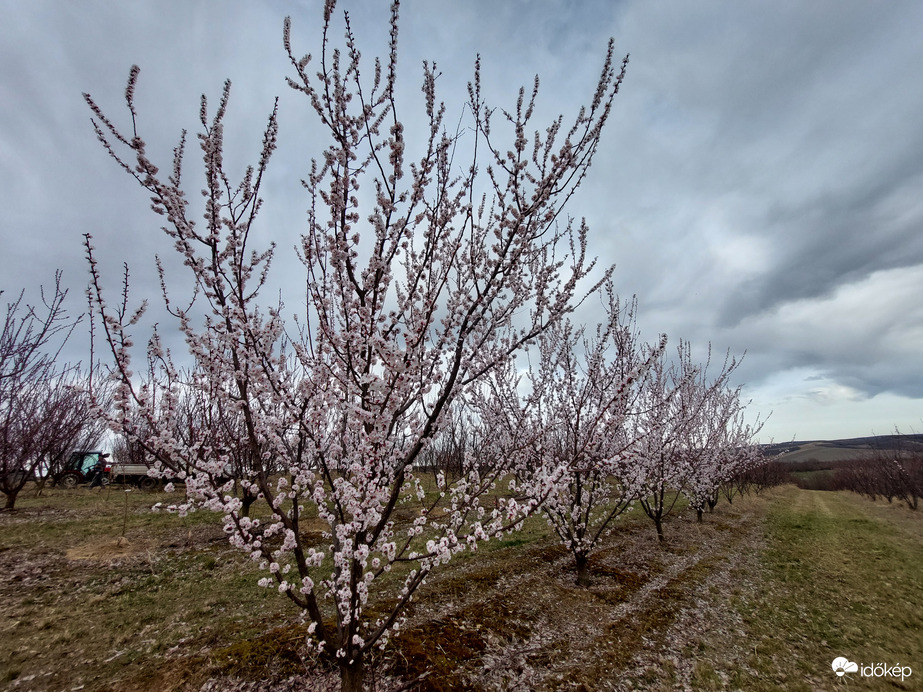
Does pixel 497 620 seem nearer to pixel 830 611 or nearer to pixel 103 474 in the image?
pixel 830 611

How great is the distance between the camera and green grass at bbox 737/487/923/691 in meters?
5.96

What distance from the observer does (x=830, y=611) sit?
319 inches

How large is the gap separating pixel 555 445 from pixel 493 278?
23.6 ft

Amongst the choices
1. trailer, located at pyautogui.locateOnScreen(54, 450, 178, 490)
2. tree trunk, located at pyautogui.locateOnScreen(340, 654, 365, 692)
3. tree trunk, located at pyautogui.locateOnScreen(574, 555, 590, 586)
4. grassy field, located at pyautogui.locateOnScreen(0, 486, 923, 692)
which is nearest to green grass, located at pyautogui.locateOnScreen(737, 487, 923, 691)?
grassy field, located at pyautogui.locateOnScreen(0, 486, 923, 692)

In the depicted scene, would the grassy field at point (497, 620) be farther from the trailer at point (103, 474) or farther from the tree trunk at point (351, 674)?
the trailer at point (103, 474)

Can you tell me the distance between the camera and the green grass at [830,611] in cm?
596

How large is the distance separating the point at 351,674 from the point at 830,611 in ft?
32.4

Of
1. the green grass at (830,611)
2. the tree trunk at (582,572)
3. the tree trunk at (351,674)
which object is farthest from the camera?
the tree trunk at (582,572)

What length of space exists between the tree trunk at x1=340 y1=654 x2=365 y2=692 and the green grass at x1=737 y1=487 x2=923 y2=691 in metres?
5.33

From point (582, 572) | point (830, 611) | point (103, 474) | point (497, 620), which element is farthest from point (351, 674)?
point (103, 474)

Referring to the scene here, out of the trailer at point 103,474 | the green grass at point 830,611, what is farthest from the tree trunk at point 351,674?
the trailer at point 103,474

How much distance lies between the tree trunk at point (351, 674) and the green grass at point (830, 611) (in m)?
5.33

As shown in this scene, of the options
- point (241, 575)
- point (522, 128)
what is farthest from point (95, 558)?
point (522, 128)

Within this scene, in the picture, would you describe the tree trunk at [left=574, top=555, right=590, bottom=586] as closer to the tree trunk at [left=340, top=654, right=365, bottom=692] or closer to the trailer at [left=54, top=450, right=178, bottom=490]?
the tree trunk at [left=340, top=654, right=365, bottom=692]
